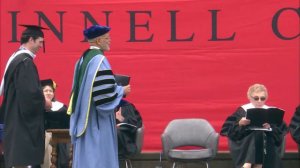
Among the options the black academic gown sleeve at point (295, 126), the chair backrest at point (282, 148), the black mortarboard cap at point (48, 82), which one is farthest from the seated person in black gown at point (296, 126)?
the black mortarboard cap at point (48, 82)

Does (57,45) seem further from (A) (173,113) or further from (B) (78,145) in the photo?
(B) (78,145)

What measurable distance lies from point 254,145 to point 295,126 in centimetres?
56

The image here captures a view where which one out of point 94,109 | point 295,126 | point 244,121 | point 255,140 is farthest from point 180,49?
point 94,109

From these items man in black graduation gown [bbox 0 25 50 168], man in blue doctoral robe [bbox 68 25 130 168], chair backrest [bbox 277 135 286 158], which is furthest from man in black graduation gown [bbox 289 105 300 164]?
man in black graduation gown [bbox 0 25 50 168]

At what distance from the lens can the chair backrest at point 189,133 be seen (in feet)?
29.4

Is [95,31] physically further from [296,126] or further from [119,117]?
[296,126]

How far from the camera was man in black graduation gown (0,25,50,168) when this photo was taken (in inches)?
279

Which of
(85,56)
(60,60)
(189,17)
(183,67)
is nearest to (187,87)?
(183,67)

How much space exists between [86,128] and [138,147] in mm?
2044

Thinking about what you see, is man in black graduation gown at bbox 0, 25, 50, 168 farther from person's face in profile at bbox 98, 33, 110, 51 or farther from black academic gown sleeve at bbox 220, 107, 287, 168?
black academic gown sleeve at bbox 220, 107, 287, 168

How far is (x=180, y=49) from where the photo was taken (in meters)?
9.36

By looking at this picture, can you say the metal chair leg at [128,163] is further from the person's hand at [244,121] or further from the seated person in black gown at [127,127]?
the person's hand at [244,121]

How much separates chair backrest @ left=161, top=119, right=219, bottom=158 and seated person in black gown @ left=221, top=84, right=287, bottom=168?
318mm

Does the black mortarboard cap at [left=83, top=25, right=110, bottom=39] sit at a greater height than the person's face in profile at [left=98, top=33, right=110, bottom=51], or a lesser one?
greater
